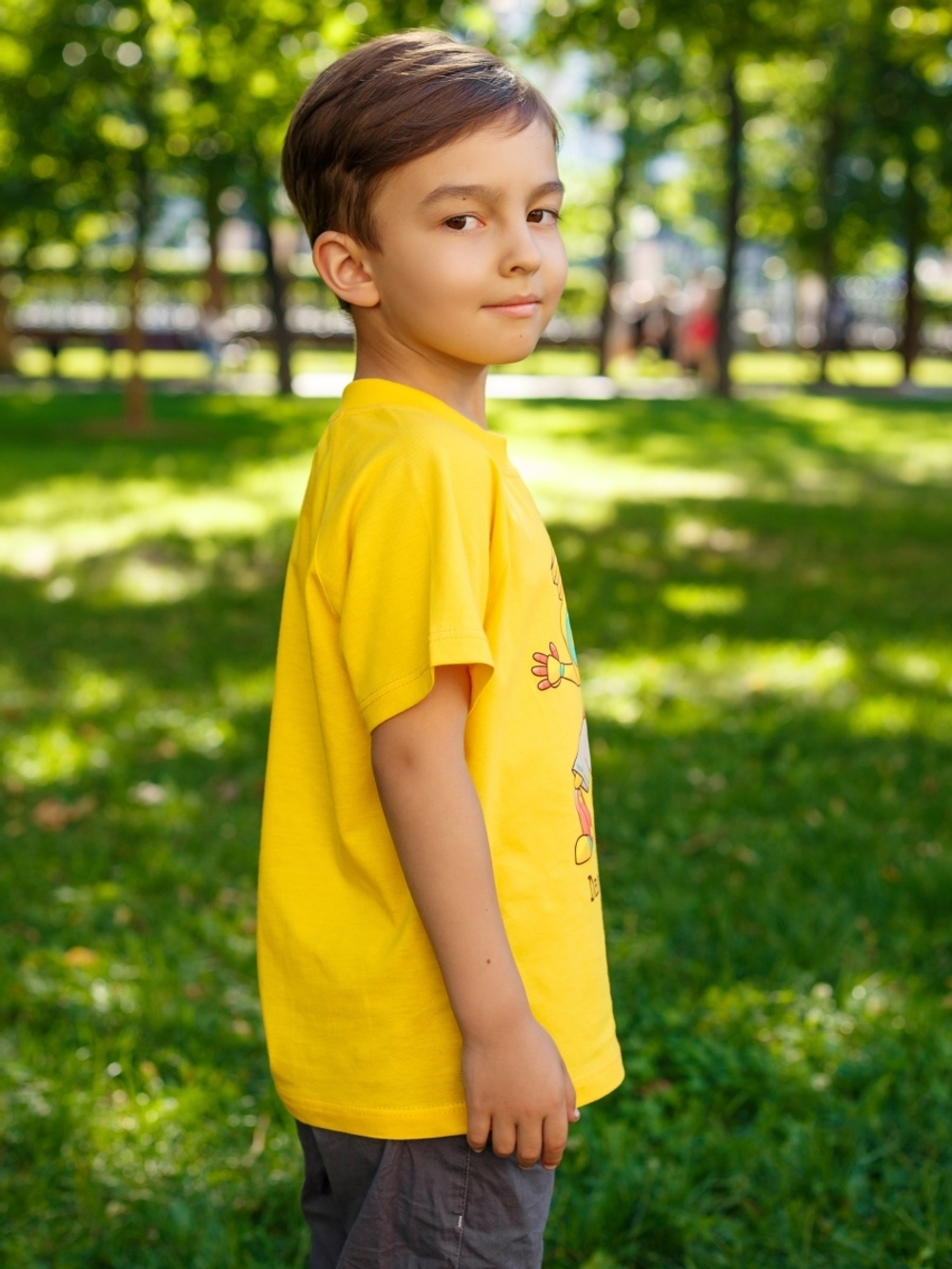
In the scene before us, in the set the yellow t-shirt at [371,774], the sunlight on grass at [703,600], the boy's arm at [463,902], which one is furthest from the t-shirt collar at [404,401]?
the sunlight on grass at [703,600]

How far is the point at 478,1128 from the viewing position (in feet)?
4.63

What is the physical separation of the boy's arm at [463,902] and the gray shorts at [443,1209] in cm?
10

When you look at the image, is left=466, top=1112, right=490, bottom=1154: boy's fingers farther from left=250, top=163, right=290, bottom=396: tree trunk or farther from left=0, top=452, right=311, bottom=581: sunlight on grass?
left=250, top=163, right=290, bottom=396: tree trunk

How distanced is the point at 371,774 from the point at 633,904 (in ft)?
7.11

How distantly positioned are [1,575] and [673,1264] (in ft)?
18.8

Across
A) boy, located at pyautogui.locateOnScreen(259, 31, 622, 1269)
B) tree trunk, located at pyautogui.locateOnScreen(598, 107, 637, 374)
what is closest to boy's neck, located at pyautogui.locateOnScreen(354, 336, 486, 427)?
boy, located at pyautogui.locateOnScreen(259, 31, 622, 1269)

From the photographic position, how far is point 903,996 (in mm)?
3068

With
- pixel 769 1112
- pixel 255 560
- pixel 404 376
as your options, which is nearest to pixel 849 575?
pixel 255 560

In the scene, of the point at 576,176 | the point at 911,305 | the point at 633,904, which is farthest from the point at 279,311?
the point at 633,904

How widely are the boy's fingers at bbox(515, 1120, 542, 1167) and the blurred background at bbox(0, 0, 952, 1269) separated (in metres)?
1.05

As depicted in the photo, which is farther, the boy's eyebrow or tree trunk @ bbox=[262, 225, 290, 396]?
tree trunk @ bbox=[262, 225, 290, 396]

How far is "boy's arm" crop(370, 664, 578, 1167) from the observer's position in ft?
4.48

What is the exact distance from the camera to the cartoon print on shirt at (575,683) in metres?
1.50

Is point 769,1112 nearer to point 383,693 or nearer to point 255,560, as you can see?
point 383,693
